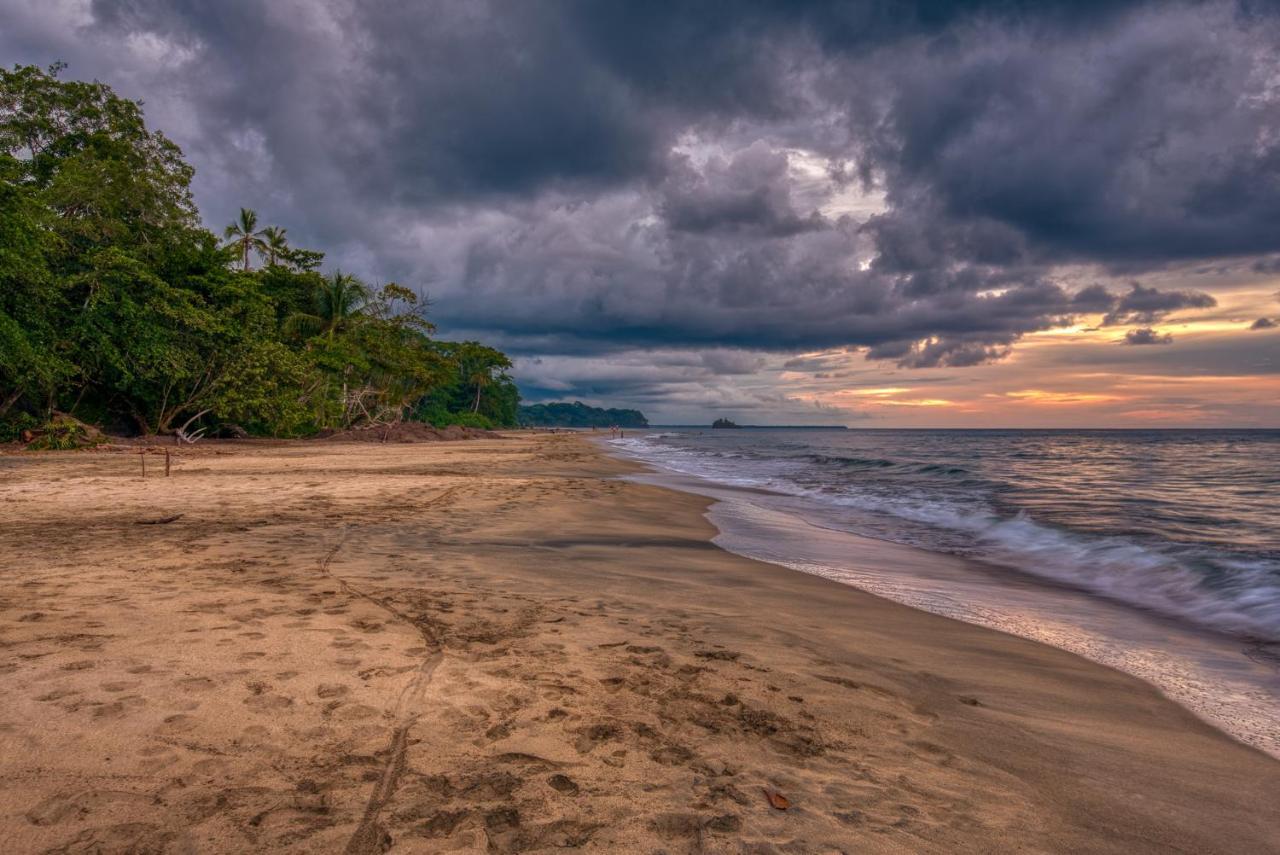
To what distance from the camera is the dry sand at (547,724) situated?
2359 millimetres

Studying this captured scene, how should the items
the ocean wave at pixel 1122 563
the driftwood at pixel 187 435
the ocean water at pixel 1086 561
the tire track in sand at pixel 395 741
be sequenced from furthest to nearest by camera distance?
1. the driftwood at pixel 187 435
2. the ocean wave at pixel 1122 563
3. the ocean water at pixel 1086 561
4. the tire track in sand at pixel 395 741

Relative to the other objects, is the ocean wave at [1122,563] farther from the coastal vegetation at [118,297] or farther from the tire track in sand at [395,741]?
the coastal vegetation at [118,297]

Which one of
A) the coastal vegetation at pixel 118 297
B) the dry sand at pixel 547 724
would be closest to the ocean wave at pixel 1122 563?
the dry sand at pixel 547 724

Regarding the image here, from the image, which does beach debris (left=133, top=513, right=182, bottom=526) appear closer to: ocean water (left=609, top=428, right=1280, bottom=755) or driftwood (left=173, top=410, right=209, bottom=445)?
ocean water (left=609, top=428, right=1280, bottom=755)

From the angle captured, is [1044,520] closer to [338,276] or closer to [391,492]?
[391,492]

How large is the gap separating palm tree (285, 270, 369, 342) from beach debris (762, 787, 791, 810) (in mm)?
42300

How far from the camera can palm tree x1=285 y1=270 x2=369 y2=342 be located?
3959 centimetres

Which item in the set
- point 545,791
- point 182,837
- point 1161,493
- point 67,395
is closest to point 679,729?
point 545,791

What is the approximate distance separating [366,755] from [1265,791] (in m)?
4.48

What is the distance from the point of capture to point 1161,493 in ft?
63.1

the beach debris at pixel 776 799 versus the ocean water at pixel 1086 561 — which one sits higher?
the beach debris at pixel 776 799

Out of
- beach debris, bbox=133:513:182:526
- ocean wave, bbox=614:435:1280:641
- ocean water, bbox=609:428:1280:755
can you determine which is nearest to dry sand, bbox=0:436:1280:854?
ocean water, bbox=609:428:1280:755

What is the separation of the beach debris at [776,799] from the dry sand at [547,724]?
0.21 feet

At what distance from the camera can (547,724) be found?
10.3 feet
